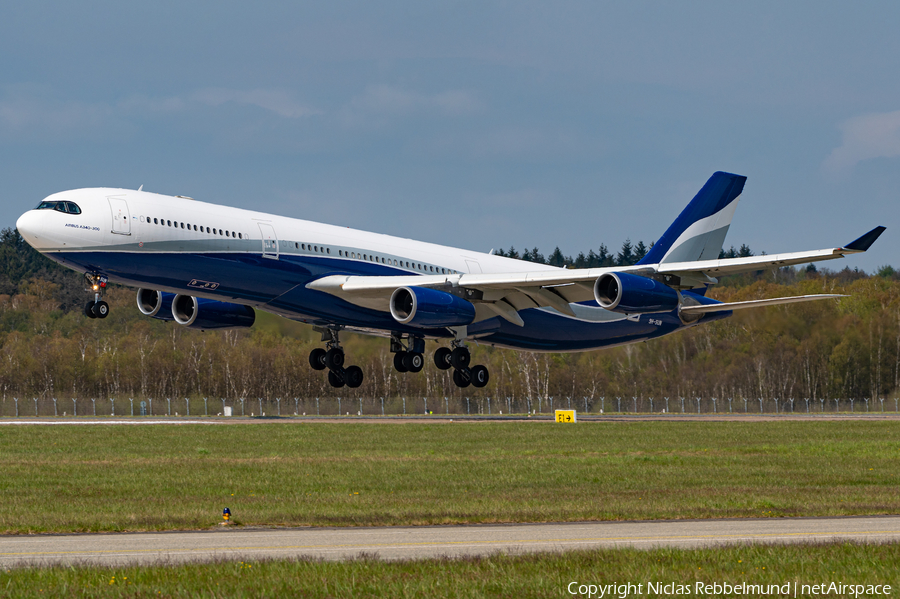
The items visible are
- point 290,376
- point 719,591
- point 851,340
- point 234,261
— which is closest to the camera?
point 719,591

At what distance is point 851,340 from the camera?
78.4 meters

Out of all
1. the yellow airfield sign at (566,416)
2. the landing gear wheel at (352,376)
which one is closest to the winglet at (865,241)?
the landing gear wheel at (352,376)

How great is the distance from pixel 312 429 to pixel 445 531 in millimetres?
48109

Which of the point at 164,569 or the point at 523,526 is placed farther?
the point at 523,526

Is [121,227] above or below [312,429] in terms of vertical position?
above

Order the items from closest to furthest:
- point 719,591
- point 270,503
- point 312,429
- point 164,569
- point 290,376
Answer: point 719,591 → point 164,569 → point 270,503 → point 312,429 → point 290,376

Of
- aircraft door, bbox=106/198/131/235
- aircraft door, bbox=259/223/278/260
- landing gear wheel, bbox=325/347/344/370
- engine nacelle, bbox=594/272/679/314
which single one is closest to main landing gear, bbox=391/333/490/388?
landing gear wheel, bbox=325/347/344/370

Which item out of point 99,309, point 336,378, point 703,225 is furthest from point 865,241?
point 99,309

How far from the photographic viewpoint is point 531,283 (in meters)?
43.1

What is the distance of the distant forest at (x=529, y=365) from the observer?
79.4 m

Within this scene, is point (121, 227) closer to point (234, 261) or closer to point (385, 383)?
point (234, 261)

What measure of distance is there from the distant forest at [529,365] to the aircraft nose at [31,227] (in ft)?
89.3

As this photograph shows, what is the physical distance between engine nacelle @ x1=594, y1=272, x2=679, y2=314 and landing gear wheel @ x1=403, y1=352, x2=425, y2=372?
31.5 feet

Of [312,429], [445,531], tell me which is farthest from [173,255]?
[312,429]
